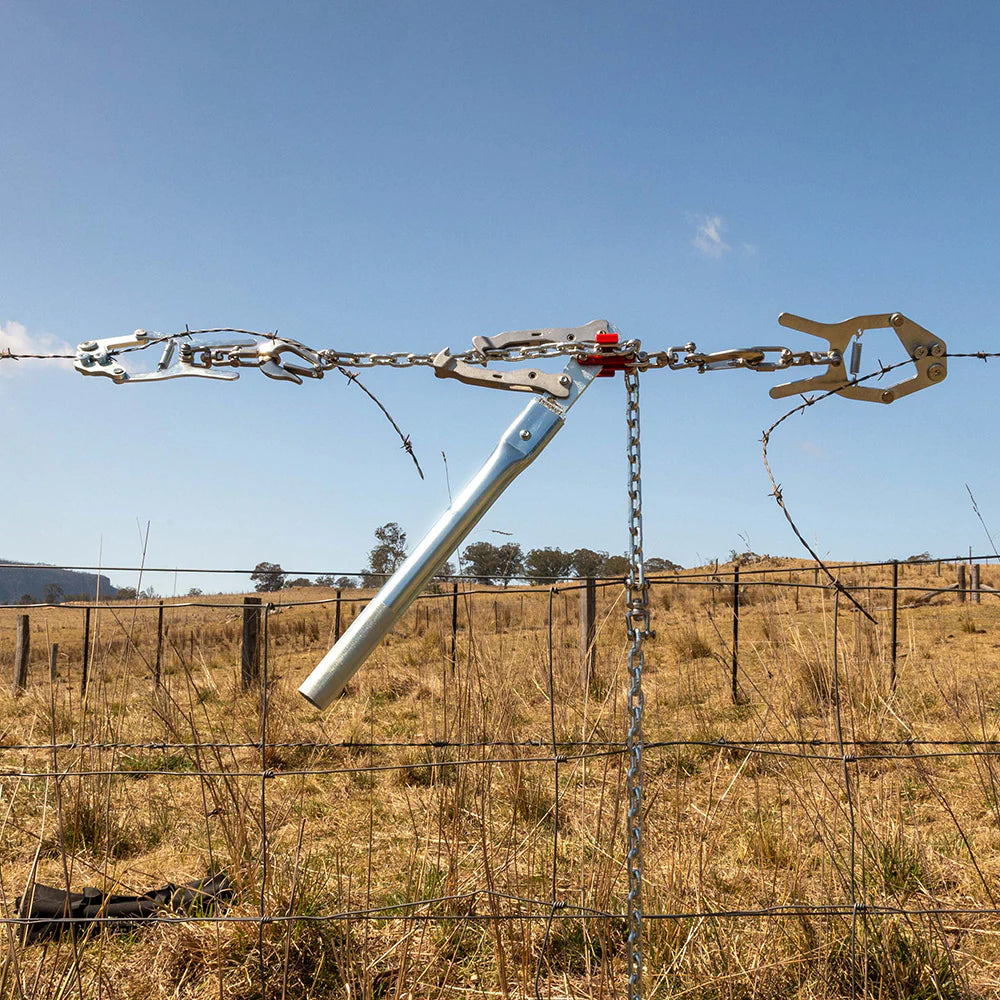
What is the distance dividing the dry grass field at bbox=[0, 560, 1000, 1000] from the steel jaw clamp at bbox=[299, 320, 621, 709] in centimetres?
93

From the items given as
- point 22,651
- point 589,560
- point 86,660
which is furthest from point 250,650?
point 589,560

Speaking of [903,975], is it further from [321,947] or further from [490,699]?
[490,699]

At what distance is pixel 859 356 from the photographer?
1.78 metres

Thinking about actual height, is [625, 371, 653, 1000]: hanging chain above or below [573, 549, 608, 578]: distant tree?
below

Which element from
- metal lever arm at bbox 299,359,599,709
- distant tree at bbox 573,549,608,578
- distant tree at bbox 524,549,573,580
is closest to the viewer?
metal lever arm at bbox 299,359,599,709

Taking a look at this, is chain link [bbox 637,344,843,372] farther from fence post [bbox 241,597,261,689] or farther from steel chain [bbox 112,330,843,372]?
fence post [bbox 241,597,261,689]

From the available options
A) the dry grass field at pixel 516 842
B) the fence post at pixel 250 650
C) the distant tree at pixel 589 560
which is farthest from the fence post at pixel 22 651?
the distant tree at pixel 589 560

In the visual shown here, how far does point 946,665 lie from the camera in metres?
8.05

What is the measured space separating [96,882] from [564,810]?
2.14 m

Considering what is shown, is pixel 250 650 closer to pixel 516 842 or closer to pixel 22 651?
pixel 22 651

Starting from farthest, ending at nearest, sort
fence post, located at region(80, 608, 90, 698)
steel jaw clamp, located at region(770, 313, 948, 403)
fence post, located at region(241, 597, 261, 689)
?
fence post, located at region(241, 597, 261, 689) → fence post, located at region(80, 608, 90, 698) → steel jaw clamp, located at region(770, 313, 948, 403)

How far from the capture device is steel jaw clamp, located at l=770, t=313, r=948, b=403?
1756 millimetres

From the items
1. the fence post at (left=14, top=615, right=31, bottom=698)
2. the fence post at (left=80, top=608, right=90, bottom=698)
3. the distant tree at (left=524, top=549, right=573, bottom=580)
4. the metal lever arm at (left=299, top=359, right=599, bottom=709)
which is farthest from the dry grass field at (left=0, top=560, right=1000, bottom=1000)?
the distant tree at (left=524, top=549, right=573, bottom=580)

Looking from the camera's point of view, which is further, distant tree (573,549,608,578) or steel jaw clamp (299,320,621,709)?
distant tree (573,549,608,578)
